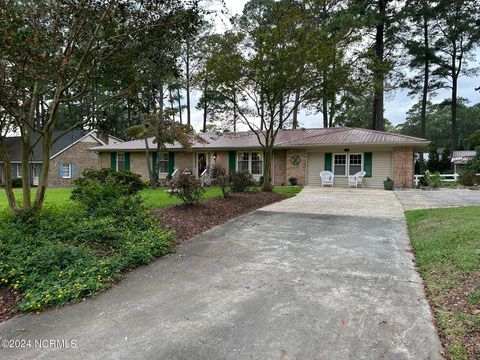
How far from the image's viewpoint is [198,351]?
2375mm

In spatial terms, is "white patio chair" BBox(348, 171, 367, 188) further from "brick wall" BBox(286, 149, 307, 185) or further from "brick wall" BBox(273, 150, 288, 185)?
"brick wall" BBox(273, 150, 288, 185)

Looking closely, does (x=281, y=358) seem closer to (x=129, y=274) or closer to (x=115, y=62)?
(x=129, y=274)

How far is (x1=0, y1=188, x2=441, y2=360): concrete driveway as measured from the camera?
242cm

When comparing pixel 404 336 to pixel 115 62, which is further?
pixel 115 62

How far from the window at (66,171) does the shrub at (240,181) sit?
17.7 meters

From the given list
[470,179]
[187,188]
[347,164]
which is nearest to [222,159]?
[347,164]

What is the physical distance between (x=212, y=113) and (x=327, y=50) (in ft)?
20.8

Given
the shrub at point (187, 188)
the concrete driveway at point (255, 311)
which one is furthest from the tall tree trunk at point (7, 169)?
the shrub at point (187, 188)

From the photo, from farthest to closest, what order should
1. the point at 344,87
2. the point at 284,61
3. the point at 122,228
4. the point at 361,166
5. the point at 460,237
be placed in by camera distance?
the point at 361,166 → the point at 344,87 → the point at 284,61 → the point at 122,228 → the point at 460,237

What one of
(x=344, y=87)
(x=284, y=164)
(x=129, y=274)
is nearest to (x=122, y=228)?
(x=129, y=274)

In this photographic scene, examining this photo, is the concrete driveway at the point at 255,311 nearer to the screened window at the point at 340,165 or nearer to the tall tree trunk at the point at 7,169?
the tall tree trunk at the point at 7,169

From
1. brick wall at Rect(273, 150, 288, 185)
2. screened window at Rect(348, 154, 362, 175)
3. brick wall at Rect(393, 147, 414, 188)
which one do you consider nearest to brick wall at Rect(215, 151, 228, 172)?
brick wall at Rect(273, 150, 288, 185)

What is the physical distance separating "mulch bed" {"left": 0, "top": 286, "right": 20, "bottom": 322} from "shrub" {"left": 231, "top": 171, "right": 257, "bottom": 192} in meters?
7.85

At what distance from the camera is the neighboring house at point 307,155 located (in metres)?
15.8
